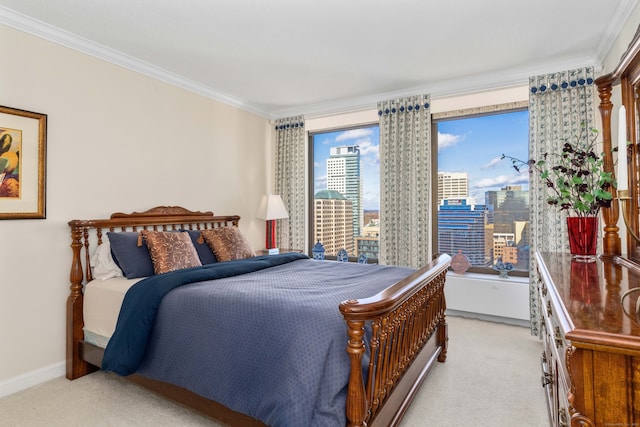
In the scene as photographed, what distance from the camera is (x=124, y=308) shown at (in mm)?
2342

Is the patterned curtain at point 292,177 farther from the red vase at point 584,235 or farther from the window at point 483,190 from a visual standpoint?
the red vase at point 584,235

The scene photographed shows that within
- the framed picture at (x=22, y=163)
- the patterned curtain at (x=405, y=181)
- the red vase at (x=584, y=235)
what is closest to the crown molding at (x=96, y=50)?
the framed picture at (x=22, y=163)

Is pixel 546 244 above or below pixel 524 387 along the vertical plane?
above

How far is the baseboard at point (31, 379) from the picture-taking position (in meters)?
2.53

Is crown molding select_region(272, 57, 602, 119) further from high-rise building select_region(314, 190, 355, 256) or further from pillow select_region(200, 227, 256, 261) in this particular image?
pillow select_region(200, 227, 256, 261)

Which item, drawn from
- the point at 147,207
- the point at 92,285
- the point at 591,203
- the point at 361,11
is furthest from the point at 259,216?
the point at 591,203

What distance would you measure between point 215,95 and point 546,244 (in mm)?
3968

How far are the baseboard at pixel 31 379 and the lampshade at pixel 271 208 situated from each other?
8.43ft

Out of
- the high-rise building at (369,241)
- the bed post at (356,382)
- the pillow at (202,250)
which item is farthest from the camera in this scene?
the high-rise building at (369,241)

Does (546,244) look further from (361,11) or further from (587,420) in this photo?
(587,420)

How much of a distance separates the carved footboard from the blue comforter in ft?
0.37

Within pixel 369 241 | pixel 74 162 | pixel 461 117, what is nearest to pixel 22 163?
pixel 74 162

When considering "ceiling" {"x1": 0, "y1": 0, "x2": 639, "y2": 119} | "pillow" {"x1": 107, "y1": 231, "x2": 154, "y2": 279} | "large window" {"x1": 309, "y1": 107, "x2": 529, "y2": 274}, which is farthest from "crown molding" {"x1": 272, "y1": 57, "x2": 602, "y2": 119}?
"pillow" {"x1": 107, "y1": 231, "x2": 154, "y2": 279}

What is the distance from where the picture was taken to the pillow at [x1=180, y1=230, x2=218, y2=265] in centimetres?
338
